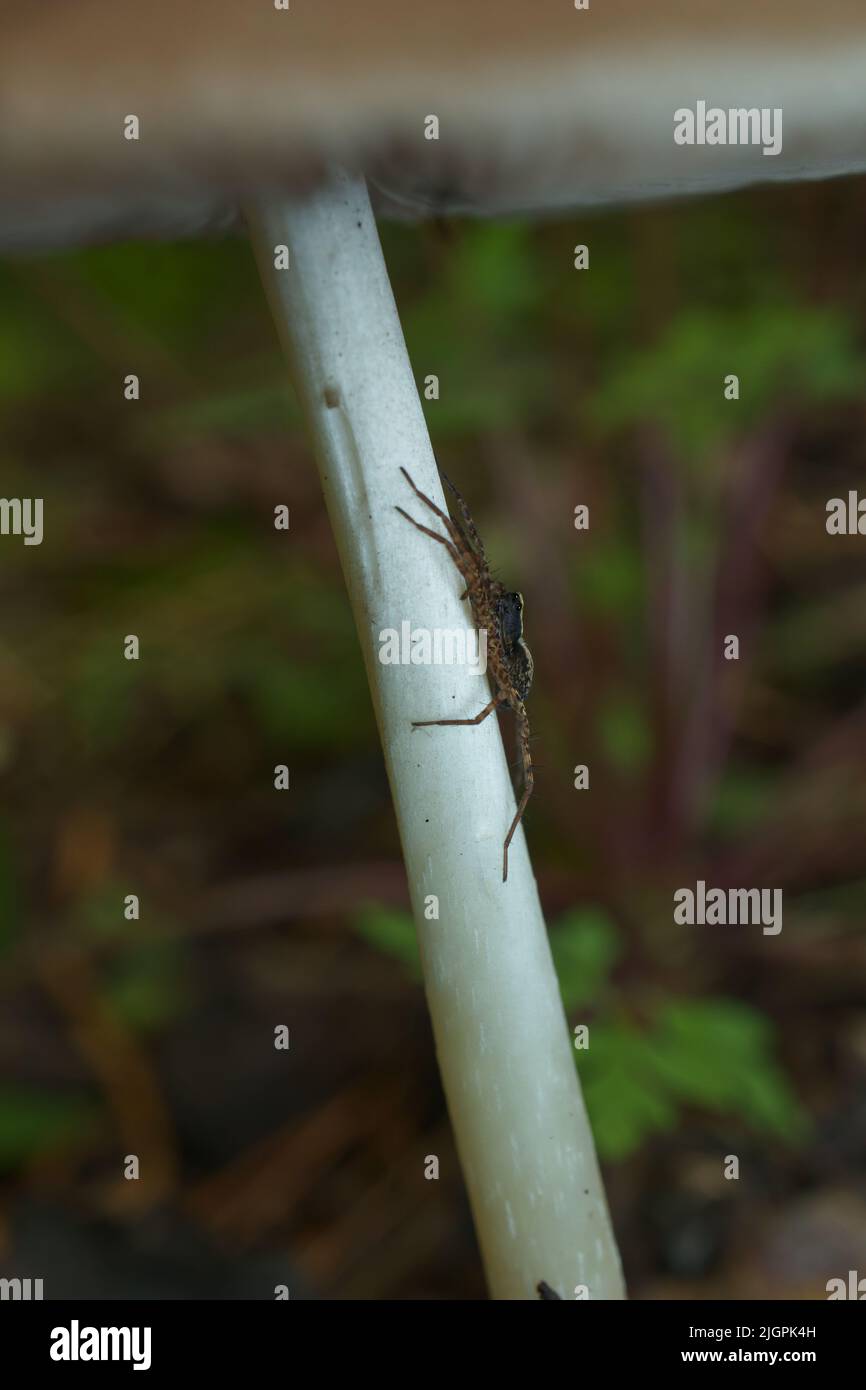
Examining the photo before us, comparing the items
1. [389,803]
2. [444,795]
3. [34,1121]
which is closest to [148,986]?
[34,1121]

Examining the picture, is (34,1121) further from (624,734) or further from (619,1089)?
(624,734)

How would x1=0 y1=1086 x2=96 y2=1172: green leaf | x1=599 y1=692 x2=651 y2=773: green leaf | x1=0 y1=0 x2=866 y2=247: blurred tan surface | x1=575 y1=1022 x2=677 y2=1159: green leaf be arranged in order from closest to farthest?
x1=0 y1=0 x2=866 y2=247: blurred tan surface, x1=575 y1=1022 x2=677 y2=1159: green leaf, x1=0 y1=1086 x2=96 y2=1172: green leaf, x1=599 y1=692 x2=651 y2=773: green leaf

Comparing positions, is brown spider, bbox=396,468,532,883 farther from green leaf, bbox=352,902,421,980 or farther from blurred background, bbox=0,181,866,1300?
blurred background, bbox=0,181,866,1300

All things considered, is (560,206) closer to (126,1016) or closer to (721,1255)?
(721,1255)

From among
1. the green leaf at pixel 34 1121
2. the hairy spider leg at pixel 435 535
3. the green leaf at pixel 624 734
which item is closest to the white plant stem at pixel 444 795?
the hairy spider leg at pixel 435 535

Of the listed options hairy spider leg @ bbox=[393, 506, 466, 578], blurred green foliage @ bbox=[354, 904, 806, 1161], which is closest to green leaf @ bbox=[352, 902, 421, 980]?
blurred green foliage @ bbox=[354, 904, 806, 1161]

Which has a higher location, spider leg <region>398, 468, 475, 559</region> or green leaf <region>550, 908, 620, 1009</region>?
spider leg <region>398, 468, 475, 559</region>

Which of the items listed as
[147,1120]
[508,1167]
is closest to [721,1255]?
[508,1167]
